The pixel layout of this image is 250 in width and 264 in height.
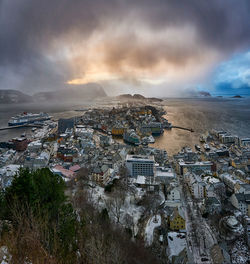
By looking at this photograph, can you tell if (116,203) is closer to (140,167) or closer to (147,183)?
(147,183)

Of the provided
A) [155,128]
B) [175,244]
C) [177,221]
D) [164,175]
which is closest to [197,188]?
[164,175]

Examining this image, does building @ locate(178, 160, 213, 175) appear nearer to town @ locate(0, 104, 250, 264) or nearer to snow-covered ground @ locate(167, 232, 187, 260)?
town @ locate(0, 104, 250, 264)

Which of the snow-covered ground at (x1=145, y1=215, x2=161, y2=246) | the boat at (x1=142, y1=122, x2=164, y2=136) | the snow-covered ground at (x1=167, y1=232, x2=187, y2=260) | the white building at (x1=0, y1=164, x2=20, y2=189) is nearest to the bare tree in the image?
the snow-covered ground at (x1=145, y1=215, x2=161, y2=246)

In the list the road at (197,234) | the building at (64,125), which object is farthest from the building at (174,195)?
the building at (64,125)

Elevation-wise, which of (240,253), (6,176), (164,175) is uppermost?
(6,176)

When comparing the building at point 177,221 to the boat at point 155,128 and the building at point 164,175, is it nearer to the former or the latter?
the building at point 164,175

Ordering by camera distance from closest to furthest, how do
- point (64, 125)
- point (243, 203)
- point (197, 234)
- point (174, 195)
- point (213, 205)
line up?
point (197, 234) < point (213, 205) < point (243, 203) < point (174, 195) < point (64, 125)
